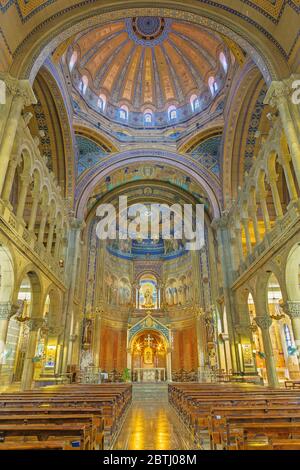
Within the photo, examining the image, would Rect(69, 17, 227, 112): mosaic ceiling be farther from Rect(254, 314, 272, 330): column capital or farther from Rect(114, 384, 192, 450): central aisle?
Rect(114, 384, 192, 450): central aisle

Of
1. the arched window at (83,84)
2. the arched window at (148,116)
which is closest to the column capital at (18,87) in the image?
the arched window at (83,84)

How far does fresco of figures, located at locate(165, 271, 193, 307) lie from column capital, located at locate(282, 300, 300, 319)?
19.5 meters

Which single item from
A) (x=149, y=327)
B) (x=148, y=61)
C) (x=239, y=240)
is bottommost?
(x=149, y=327)

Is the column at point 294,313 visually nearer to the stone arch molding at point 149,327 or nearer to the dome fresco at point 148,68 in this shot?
the dome fresco at point 148,68

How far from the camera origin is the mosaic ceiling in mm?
22156

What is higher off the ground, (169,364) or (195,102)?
(195,102)

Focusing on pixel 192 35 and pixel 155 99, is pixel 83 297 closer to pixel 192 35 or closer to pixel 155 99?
pixel 155 99

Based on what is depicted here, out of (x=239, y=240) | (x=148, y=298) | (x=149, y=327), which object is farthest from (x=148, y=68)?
(x=149, y=327)

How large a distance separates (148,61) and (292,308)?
23.9 meters

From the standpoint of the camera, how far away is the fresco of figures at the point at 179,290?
3108cm

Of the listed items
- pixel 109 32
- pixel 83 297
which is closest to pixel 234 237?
pixel 83 297

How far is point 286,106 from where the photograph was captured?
11.3 metres

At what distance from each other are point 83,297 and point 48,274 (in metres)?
9.65

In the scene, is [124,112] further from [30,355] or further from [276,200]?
[30,355]
